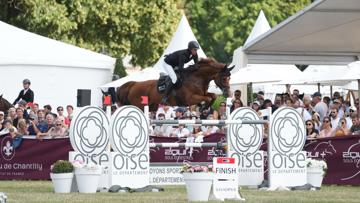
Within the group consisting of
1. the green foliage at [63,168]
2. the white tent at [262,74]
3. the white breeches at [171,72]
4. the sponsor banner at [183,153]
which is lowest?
the green foliage at [63,168]

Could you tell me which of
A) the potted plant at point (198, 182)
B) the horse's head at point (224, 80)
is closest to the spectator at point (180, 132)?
the horse's head at point (224, 80)

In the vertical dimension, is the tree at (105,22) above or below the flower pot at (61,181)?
above

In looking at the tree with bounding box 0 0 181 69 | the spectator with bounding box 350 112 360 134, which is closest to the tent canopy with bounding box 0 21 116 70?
the tree with bounding box 0 0 181 69

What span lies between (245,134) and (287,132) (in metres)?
0.77

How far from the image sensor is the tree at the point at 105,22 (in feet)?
130

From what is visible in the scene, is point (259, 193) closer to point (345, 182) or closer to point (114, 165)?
point (114, 165)

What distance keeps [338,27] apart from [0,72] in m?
9.79

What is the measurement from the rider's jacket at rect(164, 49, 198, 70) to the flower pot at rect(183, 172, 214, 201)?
16.9 ft

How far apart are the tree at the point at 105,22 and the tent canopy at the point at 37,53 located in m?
8.66

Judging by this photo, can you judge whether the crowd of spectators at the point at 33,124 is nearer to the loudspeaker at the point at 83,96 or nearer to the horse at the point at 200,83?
the loudspeaker at the point at 83,96

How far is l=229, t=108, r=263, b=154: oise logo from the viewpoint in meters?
18.5

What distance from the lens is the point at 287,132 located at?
1848 cm

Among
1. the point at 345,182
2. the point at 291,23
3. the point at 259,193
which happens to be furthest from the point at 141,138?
the point at 291,23

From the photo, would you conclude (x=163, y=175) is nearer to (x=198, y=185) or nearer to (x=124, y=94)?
(x=198, y=185)
